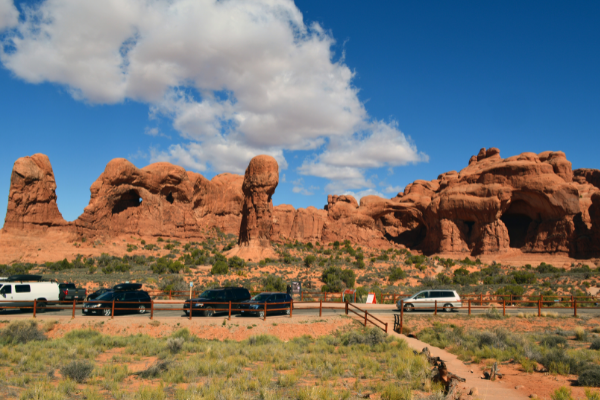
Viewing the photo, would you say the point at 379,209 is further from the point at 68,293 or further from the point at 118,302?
the point at 118,302

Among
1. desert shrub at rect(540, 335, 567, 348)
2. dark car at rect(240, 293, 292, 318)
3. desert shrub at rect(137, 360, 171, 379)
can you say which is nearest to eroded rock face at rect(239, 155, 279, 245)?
dark car at rect(240, 293, 292, 318)

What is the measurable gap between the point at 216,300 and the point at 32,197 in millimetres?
37665

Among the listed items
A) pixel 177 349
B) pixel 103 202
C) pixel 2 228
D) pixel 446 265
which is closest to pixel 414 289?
pixel 446 265

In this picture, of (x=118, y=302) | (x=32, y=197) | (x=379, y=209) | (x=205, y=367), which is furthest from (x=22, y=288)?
(x=379, y=209)

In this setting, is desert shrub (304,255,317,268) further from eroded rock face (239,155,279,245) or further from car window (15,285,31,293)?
car window (15,285,31,293)

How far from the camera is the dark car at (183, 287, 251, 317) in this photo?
20.4 m

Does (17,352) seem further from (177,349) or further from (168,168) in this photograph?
(168,168)

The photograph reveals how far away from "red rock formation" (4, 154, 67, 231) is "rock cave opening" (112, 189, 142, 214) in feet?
24.2

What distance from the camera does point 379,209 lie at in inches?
2623

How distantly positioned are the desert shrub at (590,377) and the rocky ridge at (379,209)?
120ft

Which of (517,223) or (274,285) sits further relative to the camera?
(517,223)

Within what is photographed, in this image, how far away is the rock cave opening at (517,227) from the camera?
5788cm

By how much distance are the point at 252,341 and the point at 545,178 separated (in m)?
49.9

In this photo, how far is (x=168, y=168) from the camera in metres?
60.3
